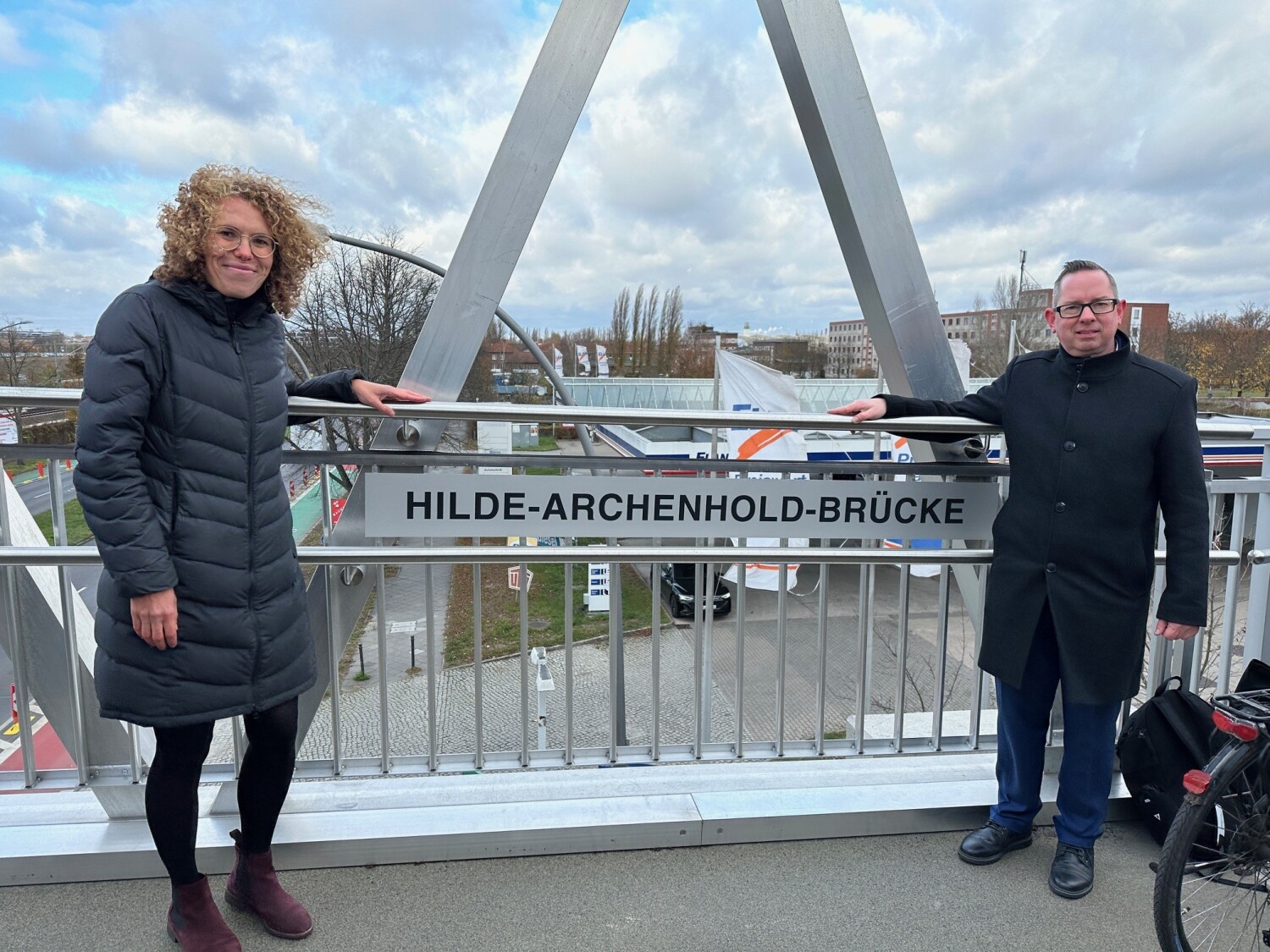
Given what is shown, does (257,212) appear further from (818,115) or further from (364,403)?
(818,115)

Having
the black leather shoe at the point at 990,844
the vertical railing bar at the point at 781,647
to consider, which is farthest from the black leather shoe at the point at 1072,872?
the vertical railing bar at the point at 781,647

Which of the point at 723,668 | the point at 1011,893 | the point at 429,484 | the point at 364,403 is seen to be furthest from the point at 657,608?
the point at 723,668

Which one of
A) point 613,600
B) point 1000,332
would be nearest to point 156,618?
point 613,600

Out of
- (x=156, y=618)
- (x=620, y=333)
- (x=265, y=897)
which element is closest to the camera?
(x=156, y=618)

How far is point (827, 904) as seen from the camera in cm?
236

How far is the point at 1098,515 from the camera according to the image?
7.77 feet

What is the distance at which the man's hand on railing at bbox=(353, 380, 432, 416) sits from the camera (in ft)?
7.56

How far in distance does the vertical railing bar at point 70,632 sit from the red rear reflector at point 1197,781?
3.16 meters

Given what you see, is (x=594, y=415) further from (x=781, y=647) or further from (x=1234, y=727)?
(x=1234, y=727)

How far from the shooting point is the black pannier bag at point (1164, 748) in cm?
258

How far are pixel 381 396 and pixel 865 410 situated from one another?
153 centimetres

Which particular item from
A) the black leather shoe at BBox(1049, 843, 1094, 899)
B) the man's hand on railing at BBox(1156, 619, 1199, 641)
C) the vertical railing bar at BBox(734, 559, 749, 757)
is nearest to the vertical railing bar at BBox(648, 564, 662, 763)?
the vertical railing bar at BBox(734, 559, 749, 757)

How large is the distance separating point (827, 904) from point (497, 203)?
98.4 inches

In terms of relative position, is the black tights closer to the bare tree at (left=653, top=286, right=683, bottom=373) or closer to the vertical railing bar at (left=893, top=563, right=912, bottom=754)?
the vertical railing bar at (left=893, top=563, right=912, bottom=754)
